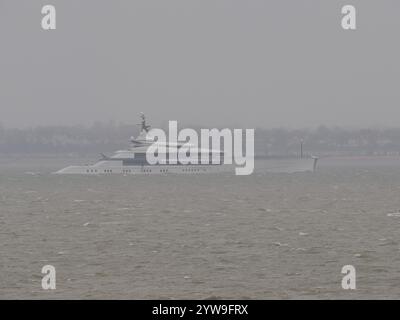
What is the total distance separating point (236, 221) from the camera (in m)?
52.9

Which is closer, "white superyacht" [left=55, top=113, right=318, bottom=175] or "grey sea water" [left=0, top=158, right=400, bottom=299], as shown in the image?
"grey sea water" [left=0, top=158, right=400, bottom=299]

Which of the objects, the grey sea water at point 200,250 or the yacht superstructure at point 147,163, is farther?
the yacht superstructure at point 147,163

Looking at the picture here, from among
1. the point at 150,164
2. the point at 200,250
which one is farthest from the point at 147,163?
the point at 200,250

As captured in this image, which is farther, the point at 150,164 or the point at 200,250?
the point at 150,164

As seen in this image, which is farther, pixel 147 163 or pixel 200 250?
pixel 147 163

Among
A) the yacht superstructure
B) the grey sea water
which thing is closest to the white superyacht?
the yacht superstructure

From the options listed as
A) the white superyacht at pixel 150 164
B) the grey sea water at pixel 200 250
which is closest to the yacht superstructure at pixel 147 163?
the white superyacht at pixel 150 164

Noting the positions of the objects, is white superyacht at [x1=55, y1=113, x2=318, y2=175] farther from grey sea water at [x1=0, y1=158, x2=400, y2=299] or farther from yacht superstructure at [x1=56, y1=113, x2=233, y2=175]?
grey sea water at [x1=0, y1=158, x2=400, y2=299]

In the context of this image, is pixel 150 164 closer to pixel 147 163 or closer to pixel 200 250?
pixel 147 163

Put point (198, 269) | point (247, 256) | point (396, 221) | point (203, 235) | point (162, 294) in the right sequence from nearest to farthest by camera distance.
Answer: point (162, 294) → point (198, 269) → point (247, 256) → point (203, 235) → point (396, 221)

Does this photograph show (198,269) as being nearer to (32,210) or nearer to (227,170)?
(32,210)

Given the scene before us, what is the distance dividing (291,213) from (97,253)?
24622mm

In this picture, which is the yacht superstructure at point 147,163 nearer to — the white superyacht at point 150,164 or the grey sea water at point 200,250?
the white superyacht at point 150,164
